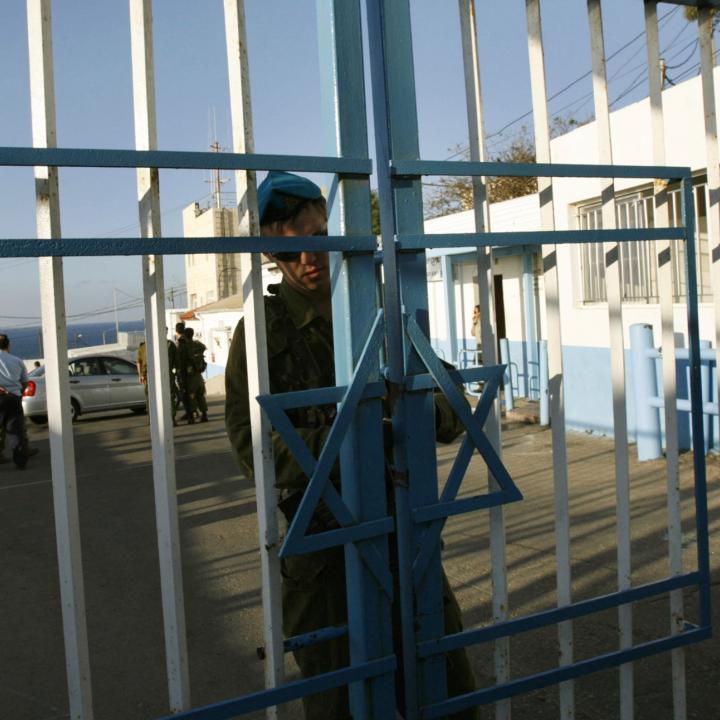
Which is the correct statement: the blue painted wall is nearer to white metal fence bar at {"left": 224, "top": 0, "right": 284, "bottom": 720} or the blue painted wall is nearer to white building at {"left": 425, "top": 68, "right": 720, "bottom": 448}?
white building at {"left": 425, "top": 68, "right": 720, "bottom": 448}

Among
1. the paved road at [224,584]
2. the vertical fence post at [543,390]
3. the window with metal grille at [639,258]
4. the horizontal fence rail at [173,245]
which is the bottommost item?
the paved road at [224,584]

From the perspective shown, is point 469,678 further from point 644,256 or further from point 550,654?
point 644,256

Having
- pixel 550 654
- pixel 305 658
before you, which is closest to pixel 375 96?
pixel 305 658

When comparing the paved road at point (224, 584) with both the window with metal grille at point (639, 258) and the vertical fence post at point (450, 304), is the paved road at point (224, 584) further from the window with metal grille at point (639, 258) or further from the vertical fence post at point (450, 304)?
the vertical fence post at point (450, 304)

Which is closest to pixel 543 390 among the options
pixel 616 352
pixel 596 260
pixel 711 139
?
pixel 596 260

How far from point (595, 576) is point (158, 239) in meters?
4.11

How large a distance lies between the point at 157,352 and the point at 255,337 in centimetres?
23

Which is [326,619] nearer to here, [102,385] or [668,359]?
[668,359]

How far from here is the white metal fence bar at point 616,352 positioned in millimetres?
2430

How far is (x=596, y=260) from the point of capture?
10273mm

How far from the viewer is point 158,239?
1.79 m

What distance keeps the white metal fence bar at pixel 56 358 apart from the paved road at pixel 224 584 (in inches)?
78.9

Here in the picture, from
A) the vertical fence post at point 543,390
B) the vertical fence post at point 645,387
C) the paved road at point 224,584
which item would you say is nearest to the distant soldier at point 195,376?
the paved road at point 224,584

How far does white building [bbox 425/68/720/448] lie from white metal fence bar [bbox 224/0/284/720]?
5356 millimetres
